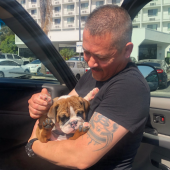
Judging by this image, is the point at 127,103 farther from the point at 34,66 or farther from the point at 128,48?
the point at 34,66

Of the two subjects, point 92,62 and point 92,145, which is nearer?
point 92,145

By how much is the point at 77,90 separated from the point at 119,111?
88cm

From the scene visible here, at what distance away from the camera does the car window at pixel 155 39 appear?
228 cm

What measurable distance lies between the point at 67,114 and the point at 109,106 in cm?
33

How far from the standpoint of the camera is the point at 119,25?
1.54 metres

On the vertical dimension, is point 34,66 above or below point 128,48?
below

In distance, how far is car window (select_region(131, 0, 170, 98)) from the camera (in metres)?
2.28

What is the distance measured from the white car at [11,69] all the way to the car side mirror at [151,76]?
1690mm

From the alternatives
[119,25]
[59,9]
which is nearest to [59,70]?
[119,25]

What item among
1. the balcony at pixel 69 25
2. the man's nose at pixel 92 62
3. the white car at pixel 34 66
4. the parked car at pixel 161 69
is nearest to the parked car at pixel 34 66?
the white car at pixel 34 66

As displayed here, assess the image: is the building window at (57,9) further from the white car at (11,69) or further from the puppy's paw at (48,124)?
the puppy's paw at (48,124)

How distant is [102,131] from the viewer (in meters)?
1.43

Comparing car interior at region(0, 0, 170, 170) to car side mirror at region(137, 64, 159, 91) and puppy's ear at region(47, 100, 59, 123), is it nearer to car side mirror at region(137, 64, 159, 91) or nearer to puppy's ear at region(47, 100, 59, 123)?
car side mirror at region(137, 64, 159, 91)

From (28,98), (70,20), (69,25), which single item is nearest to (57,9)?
(70,20)
